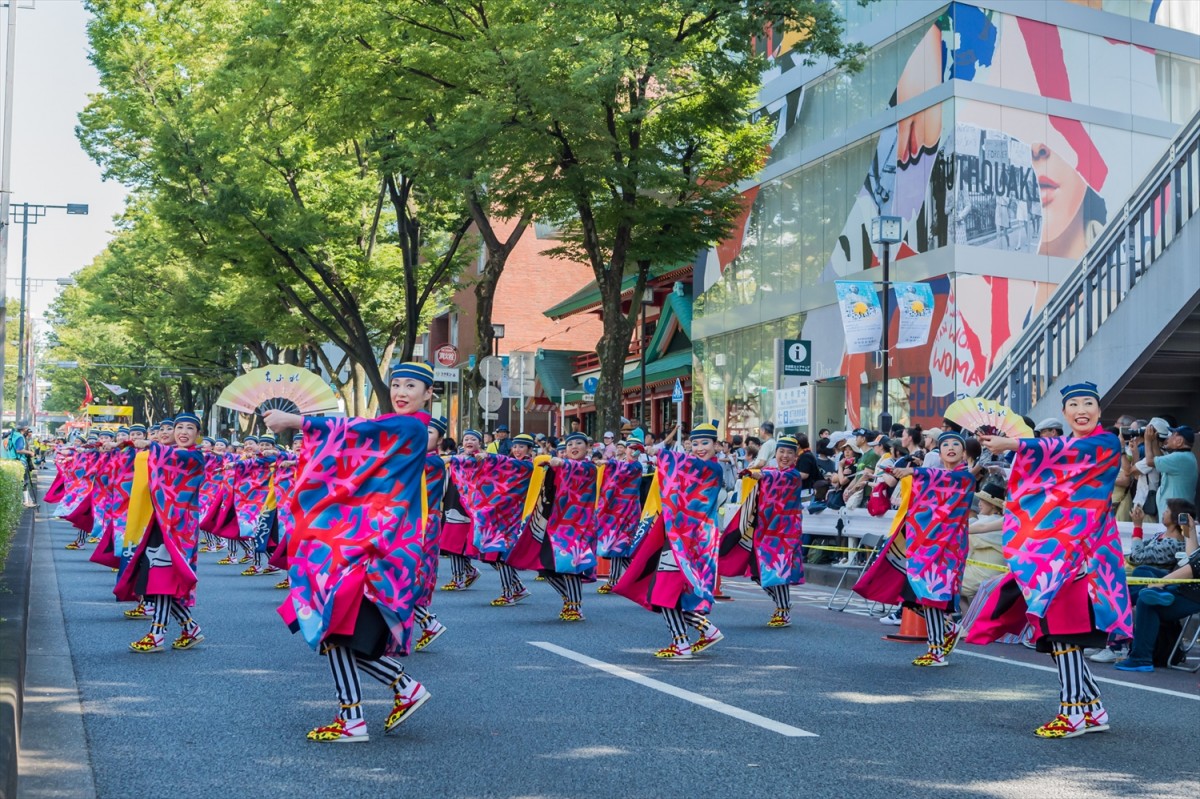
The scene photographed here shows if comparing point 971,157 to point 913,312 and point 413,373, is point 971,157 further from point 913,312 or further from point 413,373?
point 413,373

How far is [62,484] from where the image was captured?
26.1 m

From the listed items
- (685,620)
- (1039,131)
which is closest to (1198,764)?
(685,620)

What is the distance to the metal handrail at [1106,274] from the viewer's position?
1592 centimetres

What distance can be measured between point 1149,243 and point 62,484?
783 inches

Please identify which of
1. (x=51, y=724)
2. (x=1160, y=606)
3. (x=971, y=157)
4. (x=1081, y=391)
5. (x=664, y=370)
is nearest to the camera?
(x=51, y=724)

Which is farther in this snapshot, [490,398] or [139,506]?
[490,398]

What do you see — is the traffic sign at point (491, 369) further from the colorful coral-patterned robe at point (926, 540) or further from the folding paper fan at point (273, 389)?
the folding paper fan at point (273, 389)

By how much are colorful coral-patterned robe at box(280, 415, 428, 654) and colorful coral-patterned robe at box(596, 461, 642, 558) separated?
724 centimetres

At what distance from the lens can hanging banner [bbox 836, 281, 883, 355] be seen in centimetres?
2002

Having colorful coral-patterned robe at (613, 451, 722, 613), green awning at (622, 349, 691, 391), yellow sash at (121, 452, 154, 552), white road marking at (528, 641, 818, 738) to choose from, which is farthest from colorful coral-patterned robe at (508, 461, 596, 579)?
green awning at (622, 349, 691, 391)

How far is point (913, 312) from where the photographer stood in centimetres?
2109

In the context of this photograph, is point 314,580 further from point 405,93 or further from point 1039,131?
point 1039,131

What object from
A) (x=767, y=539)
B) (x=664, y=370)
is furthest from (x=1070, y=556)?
(x=664, y=370)

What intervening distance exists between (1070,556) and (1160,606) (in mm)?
3248
